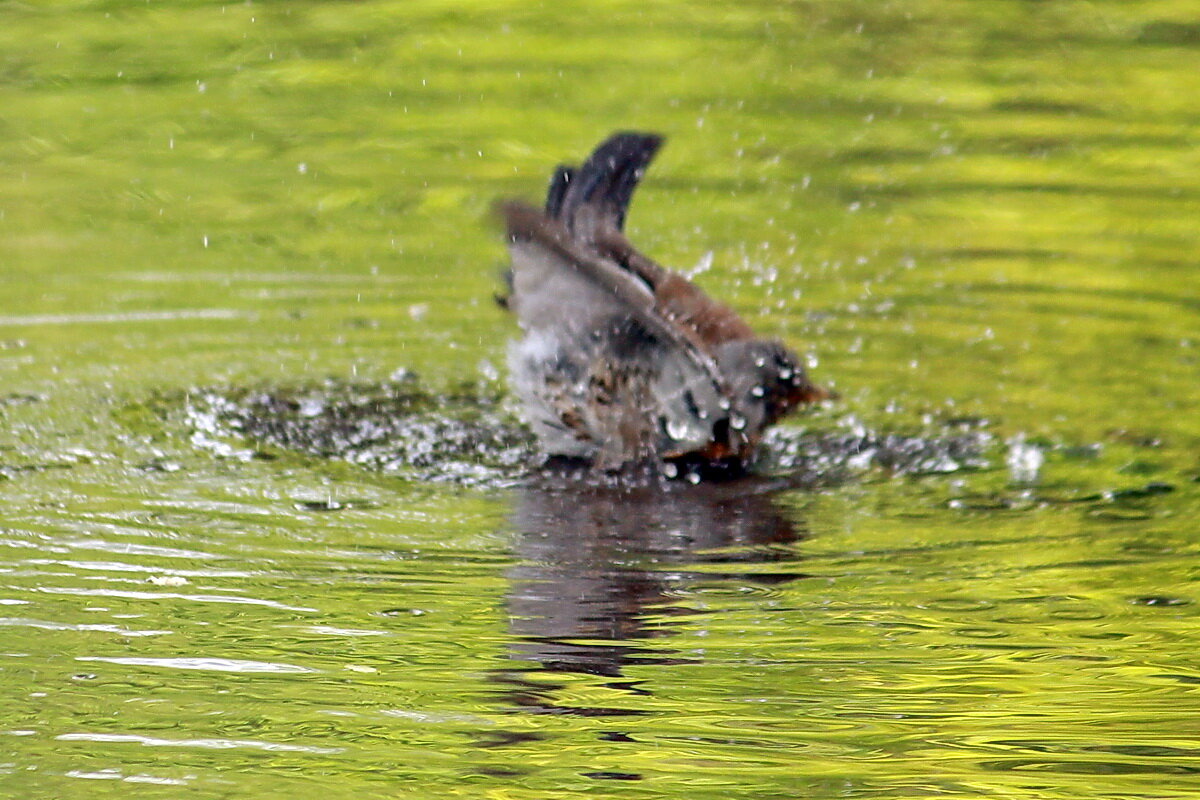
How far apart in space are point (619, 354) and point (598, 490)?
47cm

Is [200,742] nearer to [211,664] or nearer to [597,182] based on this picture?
[211,664]

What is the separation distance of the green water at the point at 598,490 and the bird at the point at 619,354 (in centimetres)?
28

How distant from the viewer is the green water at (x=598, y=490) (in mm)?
3889

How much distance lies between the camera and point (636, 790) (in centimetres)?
359

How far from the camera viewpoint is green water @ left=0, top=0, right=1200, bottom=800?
3.89 metres

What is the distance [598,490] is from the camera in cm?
590

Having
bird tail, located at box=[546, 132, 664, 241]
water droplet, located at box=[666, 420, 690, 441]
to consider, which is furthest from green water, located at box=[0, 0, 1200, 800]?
bird tail, located at box=[546, 132, 664, 241]

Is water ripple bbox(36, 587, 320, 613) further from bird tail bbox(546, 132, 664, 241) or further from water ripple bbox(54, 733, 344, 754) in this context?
bird tail bbox(546, 132, 664, 241)

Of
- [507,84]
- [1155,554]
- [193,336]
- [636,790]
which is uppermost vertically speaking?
[507,84]

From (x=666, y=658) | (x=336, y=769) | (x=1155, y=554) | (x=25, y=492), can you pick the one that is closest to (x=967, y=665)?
(x=666, y=658)

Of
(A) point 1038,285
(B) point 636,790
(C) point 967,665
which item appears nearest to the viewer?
(B) point 636,790

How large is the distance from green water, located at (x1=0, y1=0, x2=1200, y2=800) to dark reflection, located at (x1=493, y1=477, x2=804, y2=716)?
0.02m

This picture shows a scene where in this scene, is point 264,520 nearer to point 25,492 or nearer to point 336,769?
point 25,492

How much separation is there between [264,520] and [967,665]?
218 cm
